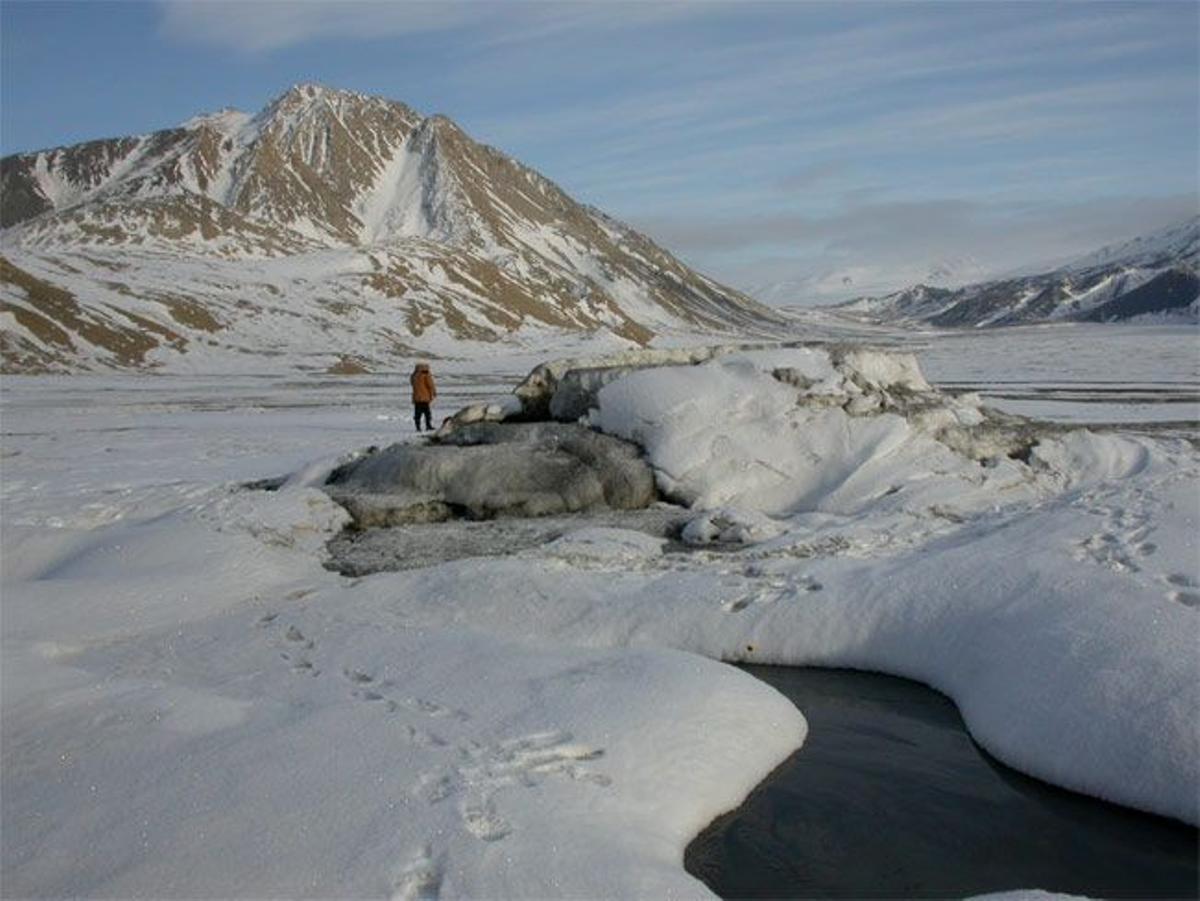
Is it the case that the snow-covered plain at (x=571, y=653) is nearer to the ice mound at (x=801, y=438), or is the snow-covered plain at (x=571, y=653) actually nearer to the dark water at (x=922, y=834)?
the ice mound at (x=801, y=438)

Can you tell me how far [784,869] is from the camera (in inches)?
285

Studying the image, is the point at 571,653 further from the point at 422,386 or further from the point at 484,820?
the point at 422,386

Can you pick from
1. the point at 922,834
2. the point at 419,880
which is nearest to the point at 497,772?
the point at 419,880

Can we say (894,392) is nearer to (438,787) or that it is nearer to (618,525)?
(618,525)

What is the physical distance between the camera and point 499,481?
57.3 feet

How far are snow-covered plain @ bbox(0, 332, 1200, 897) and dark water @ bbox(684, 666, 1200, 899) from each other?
23 cm

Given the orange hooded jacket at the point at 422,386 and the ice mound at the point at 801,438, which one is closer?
the ice mound at the point at 801,438

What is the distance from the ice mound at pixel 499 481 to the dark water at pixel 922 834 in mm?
8445

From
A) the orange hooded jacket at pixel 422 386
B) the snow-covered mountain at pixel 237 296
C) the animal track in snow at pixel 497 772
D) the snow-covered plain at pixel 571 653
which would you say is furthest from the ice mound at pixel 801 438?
the snow-covered mountain at pixel 237 296

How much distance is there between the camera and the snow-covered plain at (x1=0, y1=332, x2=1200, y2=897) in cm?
697

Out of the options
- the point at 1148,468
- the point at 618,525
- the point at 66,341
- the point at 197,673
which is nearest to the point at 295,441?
the point at 618,525

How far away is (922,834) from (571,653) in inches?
157

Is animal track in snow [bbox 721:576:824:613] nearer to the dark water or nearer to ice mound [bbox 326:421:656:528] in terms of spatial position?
the dark water

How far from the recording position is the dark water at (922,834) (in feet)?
23.1
